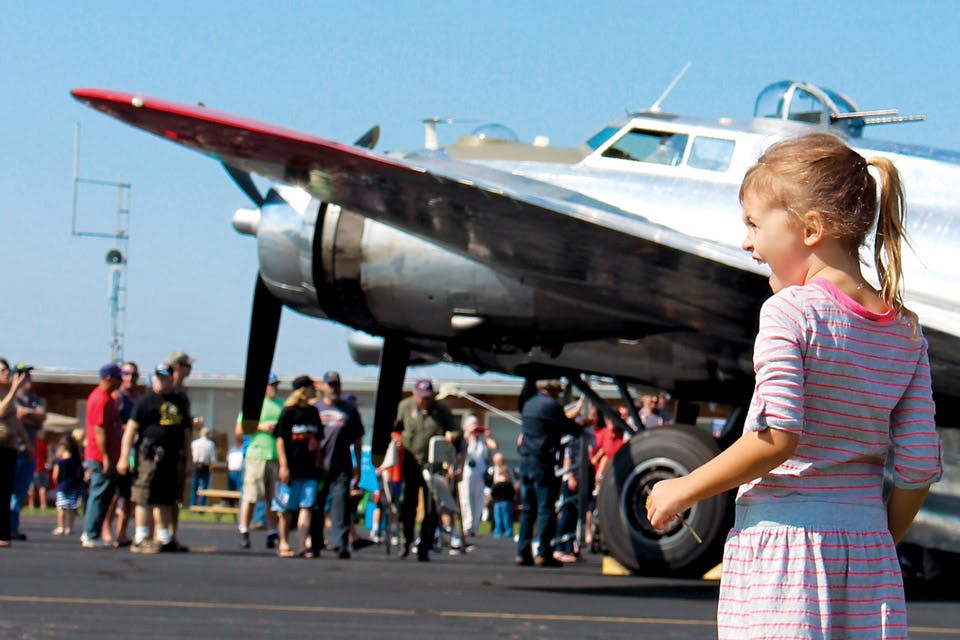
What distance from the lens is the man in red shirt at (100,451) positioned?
13.9 meters

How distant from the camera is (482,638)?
23.0ft

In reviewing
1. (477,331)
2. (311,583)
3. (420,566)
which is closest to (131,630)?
(311,583)

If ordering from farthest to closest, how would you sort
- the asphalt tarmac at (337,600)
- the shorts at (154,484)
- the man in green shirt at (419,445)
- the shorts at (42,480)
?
1. the shorts at (42,480)
2. the man in green shirt at (419,445)
3. the shorts at (154,484)
4. the asphalt tarmac at (337,600)

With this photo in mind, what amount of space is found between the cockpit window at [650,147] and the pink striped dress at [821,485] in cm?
827

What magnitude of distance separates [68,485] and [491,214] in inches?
398

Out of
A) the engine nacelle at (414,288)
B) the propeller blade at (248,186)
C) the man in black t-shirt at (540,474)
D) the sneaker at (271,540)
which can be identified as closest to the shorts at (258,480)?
the sneaker at (271,540)

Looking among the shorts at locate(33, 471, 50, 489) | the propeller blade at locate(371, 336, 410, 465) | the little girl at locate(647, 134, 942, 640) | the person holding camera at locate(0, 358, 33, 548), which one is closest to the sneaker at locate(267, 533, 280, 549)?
the propeller blade at locate(371, 336, 410, 465)

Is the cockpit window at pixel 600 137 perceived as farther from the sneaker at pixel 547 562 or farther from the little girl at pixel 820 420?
the little girl at pixel 820 420

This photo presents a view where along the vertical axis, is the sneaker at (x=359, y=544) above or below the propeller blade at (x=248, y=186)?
below

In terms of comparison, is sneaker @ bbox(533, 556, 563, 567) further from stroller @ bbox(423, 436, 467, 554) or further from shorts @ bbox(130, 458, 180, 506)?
shorts @ bbox(130, 458, 180, 506)

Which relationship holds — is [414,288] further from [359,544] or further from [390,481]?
[359,544]

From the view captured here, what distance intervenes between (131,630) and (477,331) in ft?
15.0

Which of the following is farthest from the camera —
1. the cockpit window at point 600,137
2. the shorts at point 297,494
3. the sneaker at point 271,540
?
the sneaker at point 271,540

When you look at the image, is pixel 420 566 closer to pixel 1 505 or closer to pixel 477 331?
pixel 477 331
